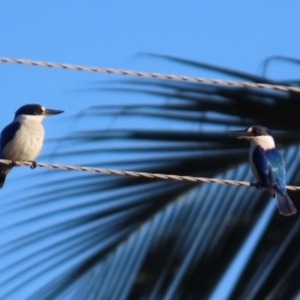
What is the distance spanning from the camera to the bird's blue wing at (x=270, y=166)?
3340 mm

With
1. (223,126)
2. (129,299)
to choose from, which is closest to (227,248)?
(129,299)

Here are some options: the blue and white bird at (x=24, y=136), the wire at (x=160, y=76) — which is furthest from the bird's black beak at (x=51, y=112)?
the wire at (x=160, y=76)

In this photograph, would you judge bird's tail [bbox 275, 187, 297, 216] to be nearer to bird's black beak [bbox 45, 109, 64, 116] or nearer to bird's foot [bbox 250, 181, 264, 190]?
bird's foot [bbox 250, 181, 264, 190]

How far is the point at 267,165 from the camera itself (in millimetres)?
4039

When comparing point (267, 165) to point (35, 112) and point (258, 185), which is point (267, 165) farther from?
point (35, 112)

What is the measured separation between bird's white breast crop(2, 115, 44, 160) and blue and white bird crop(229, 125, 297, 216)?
166 centimetres

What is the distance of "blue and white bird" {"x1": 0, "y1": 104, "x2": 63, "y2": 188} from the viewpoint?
4.96 m

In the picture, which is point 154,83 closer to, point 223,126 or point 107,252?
point 223,126

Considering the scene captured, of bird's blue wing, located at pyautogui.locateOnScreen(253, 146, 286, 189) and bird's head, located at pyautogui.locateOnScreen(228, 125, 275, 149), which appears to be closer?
bird's head, located at pyautogui.locateOnScreen(228, 125, 275, 149)

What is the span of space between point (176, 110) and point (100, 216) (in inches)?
21.9

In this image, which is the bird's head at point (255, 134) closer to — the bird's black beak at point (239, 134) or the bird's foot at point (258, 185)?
the bird's black beak at point (239, 134)

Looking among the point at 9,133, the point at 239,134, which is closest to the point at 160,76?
the point at 239,134

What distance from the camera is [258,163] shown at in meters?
3.71

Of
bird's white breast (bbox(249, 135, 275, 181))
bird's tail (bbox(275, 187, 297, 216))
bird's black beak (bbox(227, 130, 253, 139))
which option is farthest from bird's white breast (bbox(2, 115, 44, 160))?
bird's tail (bbox(275, 187, 297, 216))
